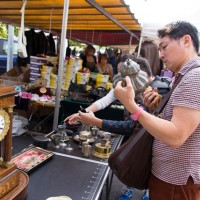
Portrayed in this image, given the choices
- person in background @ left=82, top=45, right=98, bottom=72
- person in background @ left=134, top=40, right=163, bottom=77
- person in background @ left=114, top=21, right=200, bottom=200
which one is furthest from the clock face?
person in background @ left=82, top=45, right=98, bottom=72

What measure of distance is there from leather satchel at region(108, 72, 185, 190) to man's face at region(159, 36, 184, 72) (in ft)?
1.23

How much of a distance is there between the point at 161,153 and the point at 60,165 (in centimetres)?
69

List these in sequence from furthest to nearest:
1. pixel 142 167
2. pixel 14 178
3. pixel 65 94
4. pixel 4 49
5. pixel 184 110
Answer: pixel 4 49
pixel 65 94
pixel 142 167
pixel 14 178
pixel 184 110

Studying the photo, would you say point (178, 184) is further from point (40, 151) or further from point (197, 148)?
point (40, 151)

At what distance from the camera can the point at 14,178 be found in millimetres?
1090

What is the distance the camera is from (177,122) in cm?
90

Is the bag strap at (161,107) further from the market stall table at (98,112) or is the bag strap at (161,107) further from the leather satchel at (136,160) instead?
the market stall table at (98,112)

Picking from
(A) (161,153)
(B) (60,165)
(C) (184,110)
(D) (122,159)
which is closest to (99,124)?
(B) (60,165)

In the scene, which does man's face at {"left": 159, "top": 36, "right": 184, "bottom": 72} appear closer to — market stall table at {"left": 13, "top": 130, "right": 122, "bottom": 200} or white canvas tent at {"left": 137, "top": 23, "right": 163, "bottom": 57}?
Answer: market stall table at {"left": 13, "top": 130, "right": 122, "bottom": 200}

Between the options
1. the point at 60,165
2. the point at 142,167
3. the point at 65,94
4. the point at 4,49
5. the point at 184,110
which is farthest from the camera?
the point at 4,49

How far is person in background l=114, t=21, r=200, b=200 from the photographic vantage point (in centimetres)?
90

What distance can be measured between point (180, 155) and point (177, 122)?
0.27 m

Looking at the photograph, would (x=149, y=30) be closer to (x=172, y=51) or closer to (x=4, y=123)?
(x=172, y=51)

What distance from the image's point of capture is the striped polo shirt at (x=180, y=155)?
99 cm
